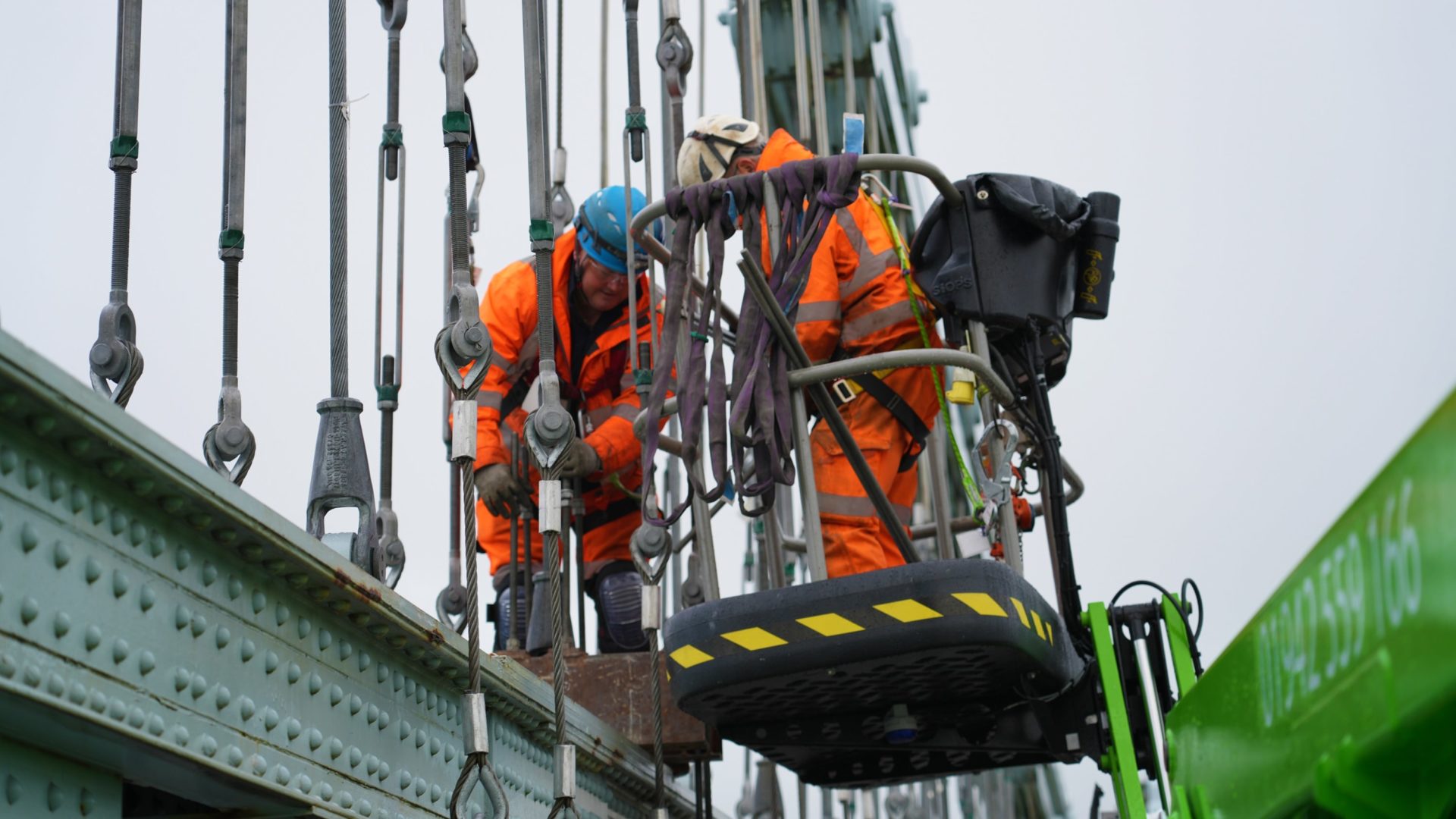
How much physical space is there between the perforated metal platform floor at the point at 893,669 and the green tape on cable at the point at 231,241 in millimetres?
1424

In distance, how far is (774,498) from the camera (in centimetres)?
424

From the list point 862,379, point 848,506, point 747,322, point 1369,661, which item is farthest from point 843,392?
point 1369,661

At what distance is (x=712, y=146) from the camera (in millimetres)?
5641

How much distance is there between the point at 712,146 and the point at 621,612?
203 cm

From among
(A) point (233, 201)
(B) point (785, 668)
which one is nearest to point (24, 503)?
(A) point (233, 201)

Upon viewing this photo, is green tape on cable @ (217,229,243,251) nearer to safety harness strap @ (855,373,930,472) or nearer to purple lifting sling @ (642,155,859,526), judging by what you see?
purple lifting sling @ (642,155,859,526)

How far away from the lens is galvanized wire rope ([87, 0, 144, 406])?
134 inches

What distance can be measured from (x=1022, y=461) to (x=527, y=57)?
1.86 metres

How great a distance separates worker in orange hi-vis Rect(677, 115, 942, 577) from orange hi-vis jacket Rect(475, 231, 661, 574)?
58.0 inches

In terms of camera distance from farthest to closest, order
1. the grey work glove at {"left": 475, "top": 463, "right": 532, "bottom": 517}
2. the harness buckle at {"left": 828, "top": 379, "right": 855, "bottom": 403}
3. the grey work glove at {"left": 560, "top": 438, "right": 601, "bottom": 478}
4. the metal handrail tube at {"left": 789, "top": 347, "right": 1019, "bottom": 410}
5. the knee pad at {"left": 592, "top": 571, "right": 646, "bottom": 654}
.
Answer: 1. the knee pad at {"left": 592, "top": 571, "right": 646, "bottom": 654}
2. the grey work glove at {"left": 475, "top": 463, "right": 532, "bottom": 517}
3. the grey work glove at {"left": 560, "top": 438, "right": 601, "bottom": 478}
4. the harness buckle at {"left": 828, "top": 379, "right": 855, "bottom": 403}
5. the metal handrail tube at {"left": 789, "top": 347, "right": 1019, "bottom": 410}

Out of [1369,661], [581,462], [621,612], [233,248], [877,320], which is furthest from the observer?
[621,612]

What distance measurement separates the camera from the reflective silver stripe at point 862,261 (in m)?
5.22

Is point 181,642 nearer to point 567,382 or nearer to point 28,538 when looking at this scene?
point 28,538

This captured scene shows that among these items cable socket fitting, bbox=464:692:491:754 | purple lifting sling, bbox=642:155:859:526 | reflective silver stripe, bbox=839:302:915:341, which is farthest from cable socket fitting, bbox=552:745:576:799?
reflective silver stripe, bbox=839:302:915:341
